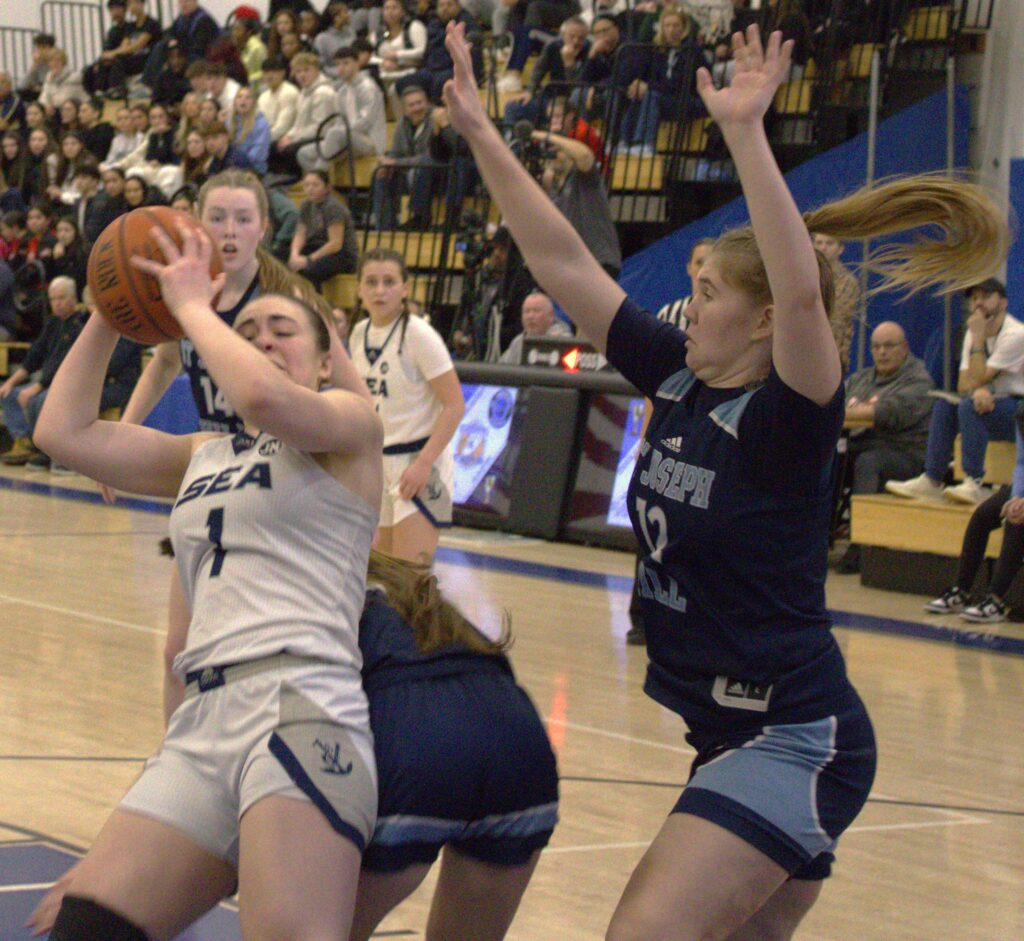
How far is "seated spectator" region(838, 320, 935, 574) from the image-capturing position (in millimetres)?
9875

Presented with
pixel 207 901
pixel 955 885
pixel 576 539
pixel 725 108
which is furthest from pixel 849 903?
pixel 576 539

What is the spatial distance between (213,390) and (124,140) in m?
14.0

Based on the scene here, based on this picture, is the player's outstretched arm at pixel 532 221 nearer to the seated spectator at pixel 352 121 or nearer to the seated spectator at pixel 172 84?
the seated spectator at pixel 352 121

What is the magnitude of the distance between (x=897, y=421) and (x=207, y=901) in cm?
789

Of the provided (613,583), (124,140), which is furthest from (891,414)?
(124,140)

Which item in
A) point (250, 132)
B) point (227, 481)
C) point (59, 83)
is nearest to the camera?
point (227, 481)

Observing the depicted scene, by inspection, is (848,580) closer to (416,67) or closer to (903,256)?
(903,256)

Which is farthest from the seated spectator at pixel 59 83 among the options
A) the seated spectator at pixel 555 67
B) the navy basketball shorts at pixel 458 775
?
the navy basketball shorts at pixel 458 775

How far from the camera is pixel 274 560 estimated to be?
8.74 feet

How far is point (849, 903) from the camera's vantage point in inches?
159

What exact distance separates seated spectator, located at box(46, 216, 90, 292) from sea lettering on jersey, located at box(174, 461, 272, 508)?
13.2 meters

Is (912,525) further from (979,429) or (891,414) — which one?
(891,414)

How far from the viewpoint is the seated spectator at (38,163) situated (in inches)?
709

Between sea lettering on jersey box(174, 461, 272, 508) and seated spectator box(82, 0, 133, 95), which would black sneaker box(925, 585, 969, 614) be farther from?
seated spectator box(82, 0, 133, 95)
